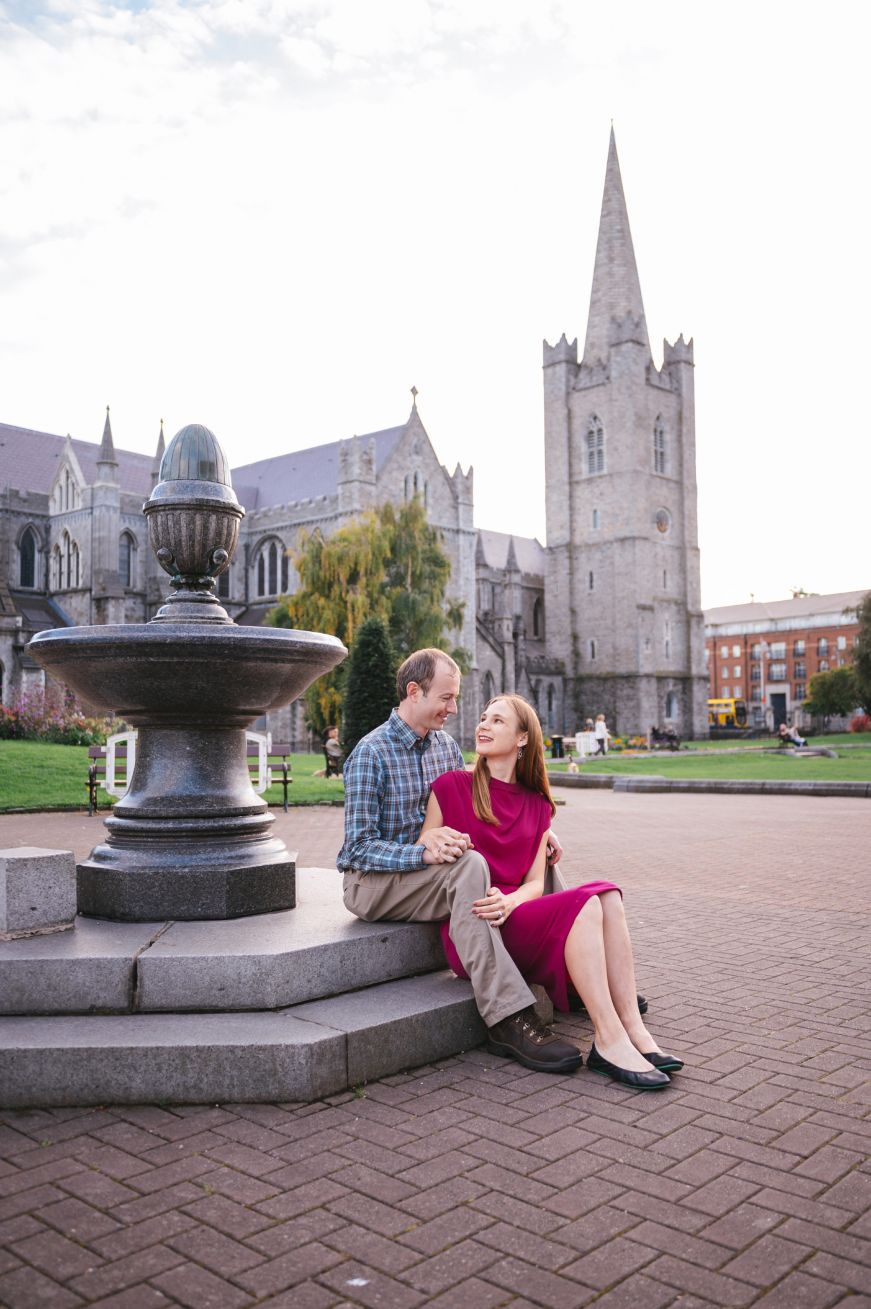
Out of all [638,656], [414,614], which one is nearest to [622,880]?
[414,614]

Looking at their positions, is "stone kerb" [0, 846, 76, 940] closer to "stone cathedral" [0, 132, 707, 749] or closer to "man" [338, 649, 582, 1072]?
"man" [338, 649, 582, 1072]

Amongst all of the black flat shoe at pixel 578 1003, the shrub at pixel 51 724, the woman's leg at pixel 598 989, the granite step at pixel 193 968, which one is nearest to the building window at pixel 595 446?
the shrub at pixel 51 724

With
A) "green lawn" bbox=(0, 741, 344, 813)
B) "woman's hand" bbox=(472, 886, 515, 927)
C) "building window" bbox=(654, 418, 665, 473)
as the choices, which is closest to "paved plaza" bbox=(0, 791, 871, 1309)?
"woman's hand" bbox=(472, 886, 515, 927)

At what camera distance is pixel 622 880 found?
390 inches

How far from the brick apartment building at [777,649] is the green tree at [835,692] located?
113 ft

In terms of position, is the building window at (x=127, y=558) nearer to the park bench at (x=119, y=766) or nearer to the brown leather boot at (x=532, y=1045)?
the park bench at (x=119, y=766)

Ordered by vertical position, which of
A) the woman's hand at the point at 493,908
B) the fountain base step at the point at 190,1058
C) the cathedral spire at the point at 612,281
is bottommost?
the fountain base step at the point at 190,1058

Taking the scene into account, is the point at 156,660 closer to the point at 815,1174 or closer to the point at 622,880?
the point at 815,1174

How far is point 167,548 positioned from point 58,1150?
3570mm

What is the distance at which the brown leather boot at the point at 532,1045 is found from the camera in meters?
4.48

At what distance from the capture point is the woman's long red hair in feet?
16.4

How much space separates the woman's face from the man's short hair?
0.97ft

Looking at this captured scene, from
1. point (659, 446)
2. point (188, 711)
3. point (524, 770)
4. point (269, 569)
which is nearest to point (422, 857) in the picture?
point (524, 770)

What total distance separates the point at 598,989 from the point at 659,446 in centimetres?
6762
